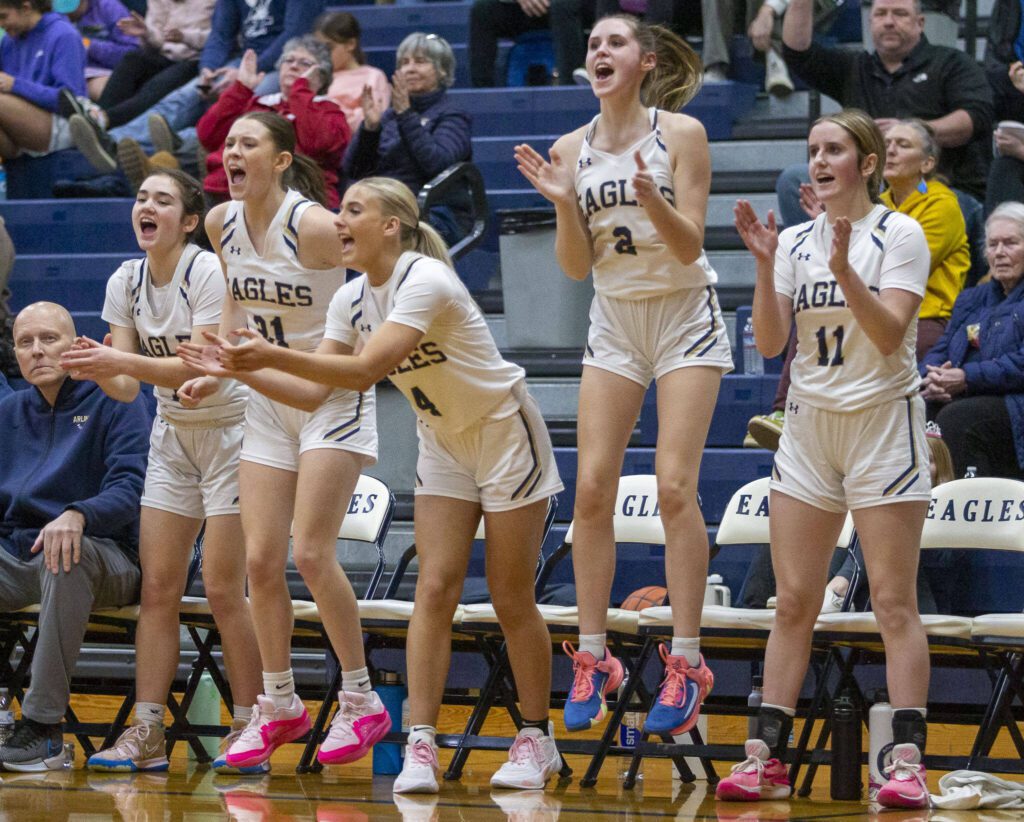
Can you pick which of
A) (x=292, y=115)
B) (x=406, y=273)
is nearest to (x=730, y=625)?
(x=406, y=273)

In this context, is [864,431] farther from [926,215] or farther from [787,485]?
[926,215]

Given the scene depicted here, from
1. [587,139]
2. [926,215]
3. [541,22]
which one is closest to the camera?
[587,139]

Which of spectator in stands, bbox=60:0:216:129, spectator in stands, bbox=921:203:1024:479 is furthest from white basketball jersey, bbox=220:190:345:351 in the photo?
spectator in stands, bbox=60:0:216:129

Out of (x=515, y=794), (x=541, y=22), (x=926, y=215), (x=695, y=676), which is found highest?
(x=541, y=22)

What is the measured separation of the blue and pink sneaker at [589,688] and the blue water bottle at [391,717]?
1.09m

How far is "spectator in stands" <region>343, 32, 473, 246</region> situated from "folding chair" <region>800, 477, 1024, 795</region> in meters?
3.25

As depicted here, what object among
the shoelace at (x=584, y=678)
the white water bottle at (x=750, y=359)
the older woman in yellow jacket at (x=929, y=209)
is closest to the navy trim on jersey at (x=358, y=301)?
the shoelace at (x=584, y=678)

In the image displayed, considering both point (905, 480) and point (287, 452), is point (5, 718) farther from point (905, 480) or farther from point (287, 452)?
point (905, 480)

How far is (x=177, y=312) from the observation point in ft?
18.6

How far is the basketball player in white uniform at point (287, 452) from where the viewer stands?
5.09 metres

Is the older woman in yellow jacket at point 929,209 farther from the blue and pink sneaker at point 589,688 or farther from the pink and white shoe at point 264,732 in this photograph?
the pink and white shoe at point 264,732

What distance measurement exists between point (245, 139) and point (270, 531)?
1.25 metres

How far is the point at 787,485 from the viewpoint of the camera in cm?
479

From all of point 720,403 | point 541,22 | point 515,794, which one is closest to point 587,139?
point 515,794
